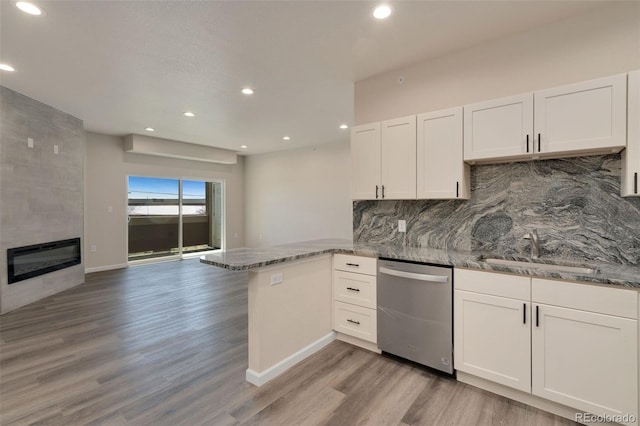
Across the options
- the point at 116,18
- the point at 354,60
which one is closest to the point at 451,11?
the point at 354,60

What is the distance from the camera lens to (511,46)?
7.93ft

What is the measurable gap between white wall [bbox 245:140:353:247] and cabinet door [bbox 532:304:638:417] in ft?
15.1

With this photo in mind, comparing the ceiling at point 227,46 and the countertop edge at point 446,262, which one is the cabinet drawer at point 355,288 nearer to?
the countertop edge at point 446,262

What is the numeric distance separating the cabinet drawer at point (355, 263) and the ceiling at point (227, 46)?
1903mm

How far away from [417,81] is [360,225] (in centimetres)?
160

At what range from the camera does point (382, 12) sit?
2104 mm

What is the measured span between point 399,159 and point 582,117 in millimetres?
1305

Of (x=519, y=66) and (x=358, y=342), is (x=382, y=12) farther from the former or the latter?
(x=358, y=342)

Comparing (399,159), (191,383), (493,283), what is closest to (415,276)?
(493,283)

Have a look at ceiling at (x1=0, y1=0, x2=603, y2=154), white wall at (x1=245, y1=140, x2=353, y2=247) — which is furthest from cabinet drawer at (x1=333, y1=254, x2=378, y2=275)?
white wall at (x1=245, y1=140, x2=353, y2=247)

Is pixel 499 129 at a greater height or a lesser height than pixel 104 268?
greater

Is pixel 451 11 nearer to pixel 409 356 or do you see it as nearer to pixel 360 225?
pixel 360 225

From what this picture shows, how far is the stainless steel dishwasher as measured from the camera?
7.22 feet

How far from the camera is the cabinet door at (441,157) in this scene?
2.45 meters
